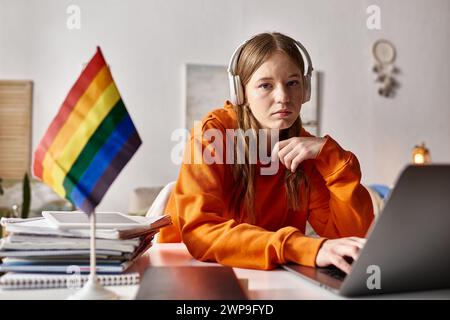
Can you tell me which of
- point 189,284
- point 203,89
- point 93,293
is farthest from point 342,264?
point 203,89

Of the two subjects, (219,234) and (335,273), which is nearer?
(335,273)

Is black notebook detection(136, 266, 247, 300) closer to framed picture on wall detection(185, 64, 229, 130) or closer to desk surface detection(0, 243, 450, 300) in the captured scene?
desk surface detection(0, 243, 450, 300)

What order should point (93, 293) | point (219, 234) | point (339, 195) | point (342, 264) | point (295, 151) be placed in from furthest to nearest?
1. point (339, 195)
2. point (295, 151)
3. point (219, 234)
4. point (342, 264)
5. point (93, 293)

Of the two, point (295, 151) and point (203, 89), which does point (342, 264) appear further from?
point (203, 89)

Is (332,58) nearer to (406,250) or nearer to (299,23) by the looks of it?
(299,23)

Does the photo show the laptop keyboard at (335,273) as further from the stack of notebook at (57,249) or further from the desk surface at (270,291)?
the stack of notebook at (57,249)

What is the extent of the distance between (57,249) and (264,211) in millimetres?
476

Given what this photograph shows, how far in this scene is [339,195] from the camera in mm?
1028

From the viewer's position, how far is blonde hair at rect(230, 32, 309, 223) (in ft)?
3.34

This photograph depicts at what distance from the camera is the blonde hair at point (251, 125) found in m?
1.02

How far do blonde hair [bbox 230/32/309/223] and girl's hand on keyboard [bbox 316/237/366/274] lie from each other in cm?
31

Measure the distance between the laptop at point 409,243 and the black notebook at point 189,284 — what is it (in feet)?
0.36
